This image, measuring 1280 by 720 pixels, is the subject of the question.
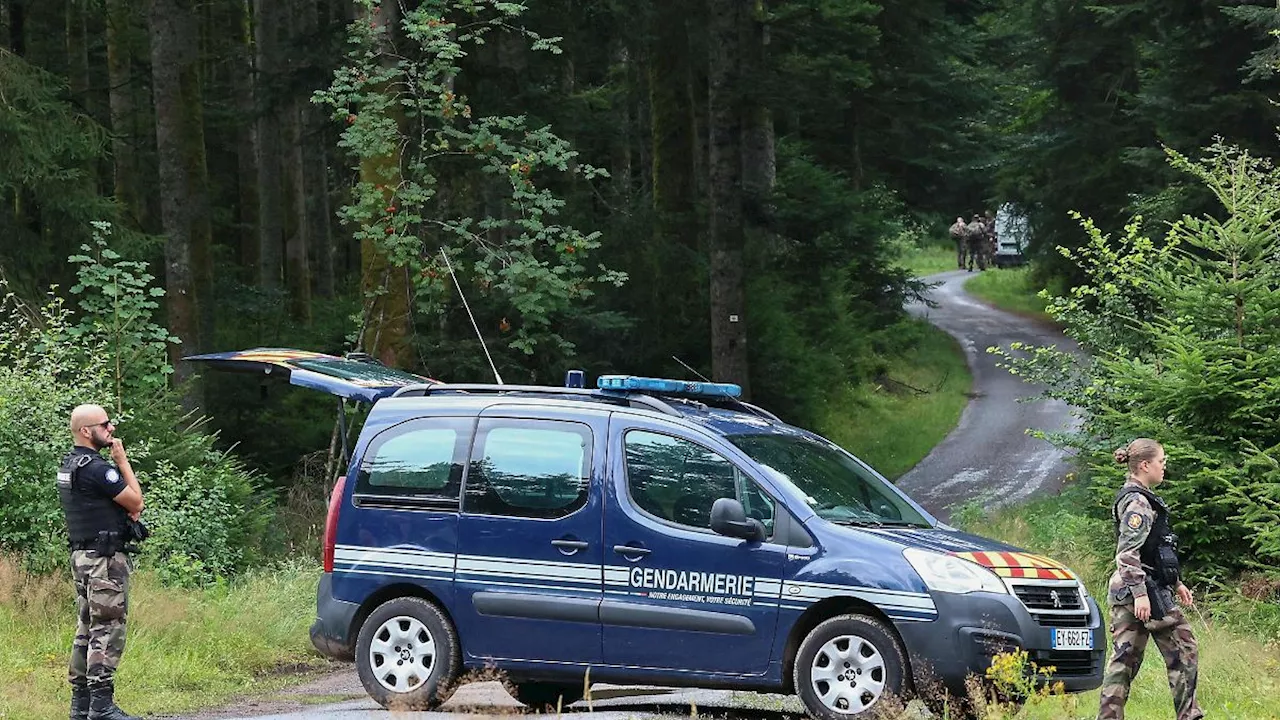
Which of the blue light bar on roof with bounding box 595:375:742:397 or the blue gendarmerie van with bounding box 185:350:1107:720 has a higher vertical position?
the blue light bar on roof with bounding box 595:375:742:397

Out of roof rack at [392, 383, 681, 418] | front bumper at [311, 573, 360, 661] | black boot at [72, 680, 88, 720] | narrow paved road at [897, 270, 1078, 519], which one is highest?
roof rack at [392, 383, 681, 418]

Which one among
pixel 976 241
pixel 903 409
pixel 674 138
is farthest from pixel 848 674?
pixel 976 241

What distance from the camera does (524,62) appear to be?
909 inches

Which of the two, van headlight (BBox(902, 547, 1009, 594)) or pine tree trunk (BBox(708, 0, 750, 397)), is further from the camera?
pine tree trunk (BBox(708, 0, 750, 397))

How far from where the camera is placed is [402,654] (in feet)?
32.0

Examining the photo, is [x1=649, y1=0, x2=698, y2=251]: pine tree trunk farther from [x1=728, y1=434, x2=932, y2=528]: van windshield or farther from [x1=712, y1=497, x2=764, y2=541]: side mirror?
[x1=712, y1=497, x2=764, y2=541]: side mirror

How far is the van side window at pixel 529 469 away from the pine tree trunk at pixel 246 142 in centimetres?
1794

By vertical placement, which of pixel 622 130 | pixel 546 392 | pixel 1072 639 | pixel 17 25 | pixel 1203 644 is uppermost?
pixel 17 25

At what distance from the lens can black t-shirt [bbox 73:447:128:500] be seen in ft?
28.8

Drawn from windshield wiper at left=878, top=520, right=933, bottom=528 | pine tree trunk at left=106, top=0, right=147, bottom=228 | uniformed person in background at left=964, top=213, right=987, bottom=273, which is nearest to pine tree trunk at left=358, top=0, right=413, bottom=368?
pine tree trunk at left=106, top=0, right=147, bottom=228

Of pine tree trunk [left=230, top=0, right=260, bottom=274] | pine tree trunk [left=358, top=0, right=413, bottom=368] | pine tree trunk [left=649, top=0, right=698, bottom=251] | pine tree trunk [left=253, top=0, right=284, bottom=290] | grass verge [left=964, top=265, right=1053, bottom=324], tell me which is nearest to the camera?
pine tree trunk [left=358, top=0, right=413, bottom=368]

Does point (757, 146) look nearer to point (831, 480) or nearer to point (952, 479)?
point (952, 479)

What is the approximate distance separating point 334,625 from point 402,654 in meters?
0.53

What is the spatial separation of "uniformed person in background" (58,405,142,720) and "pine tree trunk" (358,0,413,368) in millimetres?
9658
